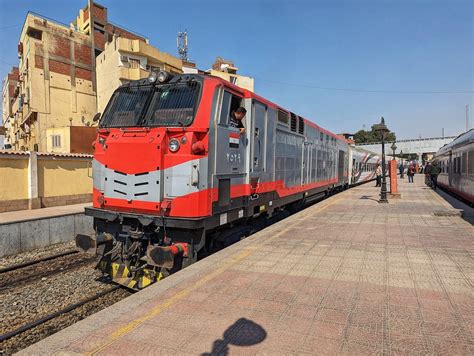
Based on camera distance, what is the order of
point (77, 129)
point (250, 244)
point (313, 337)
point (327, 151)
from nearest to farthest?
point (313, 337)
point (250, 244)
point (327, 151)
point (77, 129)

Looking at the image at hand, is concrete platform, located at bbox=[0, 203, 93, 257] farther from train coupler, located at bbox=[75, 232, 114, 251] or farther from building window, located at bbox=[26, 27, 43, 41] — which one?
building window, located at bbox=[26, 27, 43, 41]

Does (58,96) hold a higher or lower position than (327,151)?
higher

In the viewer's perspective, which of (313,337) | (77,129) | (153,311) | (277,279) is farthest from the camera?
(77,129)

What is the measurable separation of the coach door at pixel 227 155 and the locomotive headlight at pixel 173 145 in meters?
0.63

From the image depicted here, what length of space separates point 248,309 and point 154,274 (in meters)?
2.04

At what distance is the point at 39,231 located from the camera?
9742 mm

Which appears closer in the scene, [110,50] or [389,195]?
[389,195]

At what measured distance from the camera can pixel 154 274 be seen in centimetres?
522

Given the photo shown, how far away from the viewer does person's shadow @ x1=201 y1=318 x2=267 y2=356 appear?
2969 millimetres

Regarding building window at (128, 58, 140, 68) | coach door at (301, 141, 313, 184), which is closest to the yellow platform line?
coach door at (301, 141, 313, 184)

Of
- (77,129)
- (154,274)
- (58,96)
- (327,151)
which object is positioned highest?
(58,96)

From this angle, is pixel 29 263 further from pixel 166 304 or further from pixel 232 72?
pixel 232 72

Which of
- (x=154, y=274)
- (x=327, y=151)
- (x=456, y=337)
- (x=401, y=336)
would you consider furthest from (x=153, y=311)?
(x=327, y=151)

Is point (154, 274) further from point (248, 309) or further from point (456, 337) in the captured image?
point (456, 337)
